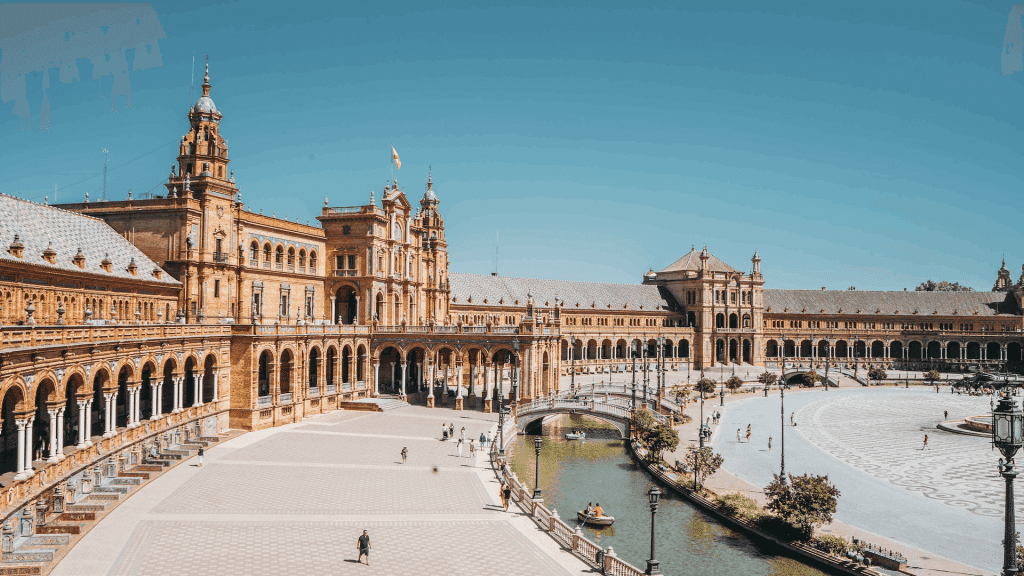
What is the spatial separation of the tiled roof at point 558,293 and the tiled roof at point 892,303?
22.7 metres

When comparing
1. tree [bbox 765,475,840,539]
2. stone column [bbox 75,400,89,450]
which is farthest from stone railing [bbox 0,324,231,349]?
tree [bbox 765,475,840,539]

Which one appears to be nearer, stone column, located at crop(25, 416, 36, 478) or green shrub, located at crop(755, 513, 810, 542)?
stone column, located at crop(25, 416, 36, 478)

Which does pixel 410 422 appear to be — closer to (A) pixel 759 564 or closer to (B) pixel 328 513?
(B) pixel 328 513

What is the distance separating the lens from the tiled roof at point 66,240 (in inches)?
1711

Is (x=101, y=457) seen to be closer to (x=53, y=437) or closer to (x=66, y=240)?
(x=53, y=437)

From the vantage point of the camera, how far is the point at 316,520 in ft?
112

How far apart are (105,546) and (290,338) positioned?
3300cm

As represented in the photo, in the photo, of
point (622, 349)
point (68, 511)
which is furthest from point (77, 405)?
point (622, 349)

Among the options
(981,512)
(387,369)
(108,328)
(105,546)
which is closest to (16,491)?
(105,546)

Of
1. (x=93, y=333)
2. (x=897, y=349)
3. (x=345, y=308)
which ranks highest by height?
(x=345, y=308)

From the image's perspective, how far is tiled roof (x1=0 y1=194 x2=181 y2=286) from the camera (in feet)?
143

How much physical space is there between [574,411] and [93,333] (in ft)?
133

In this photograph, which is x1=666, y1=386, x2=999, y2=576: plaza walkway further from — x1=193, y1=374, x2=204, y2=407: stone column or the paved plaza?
x1=193, y1=374, x2=204, y2=407: stone column

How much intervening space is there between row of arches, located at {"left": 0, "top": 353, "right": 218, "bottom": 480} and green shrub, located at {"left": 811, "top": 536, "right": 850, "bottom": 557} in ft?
112
